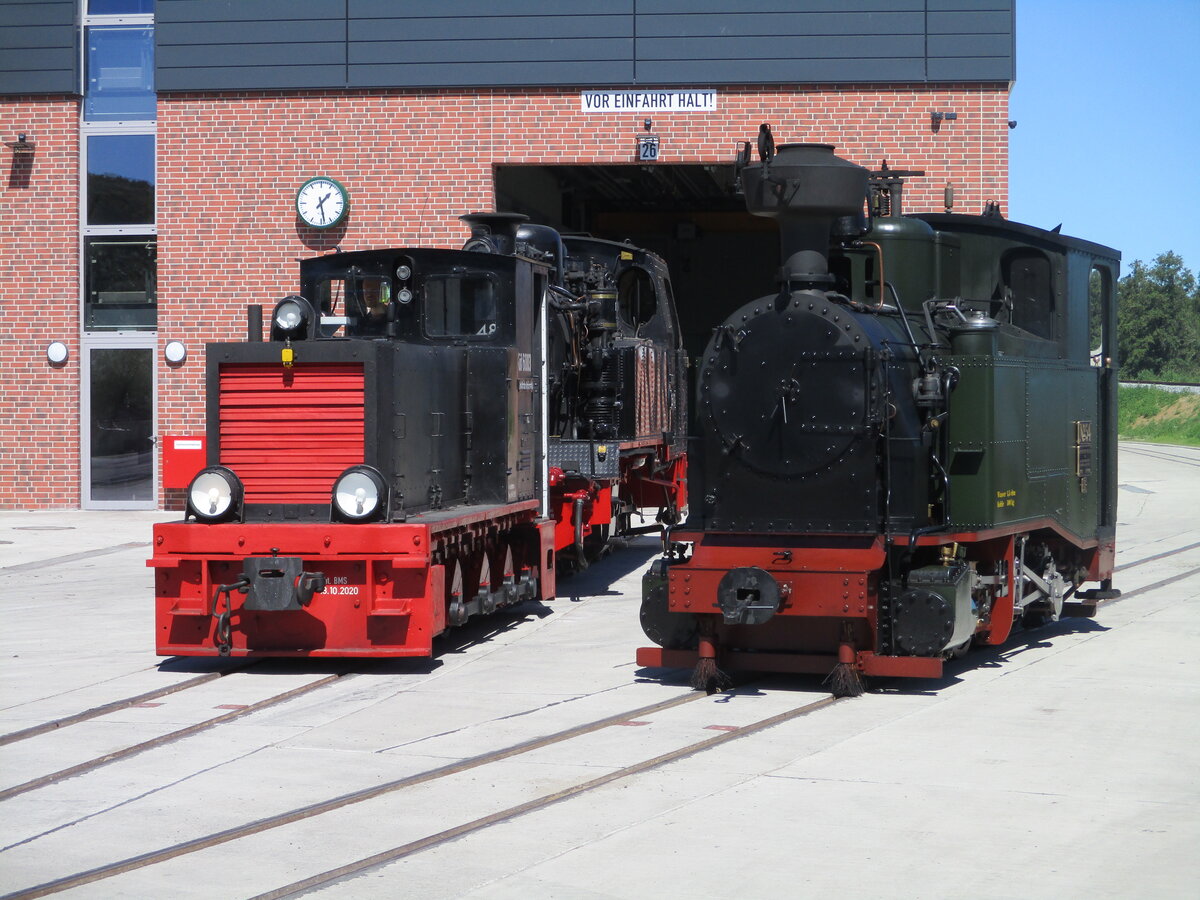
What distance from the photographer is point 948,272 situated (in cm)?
1010

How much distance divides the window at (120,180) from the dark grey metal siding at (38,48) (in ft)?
3.23

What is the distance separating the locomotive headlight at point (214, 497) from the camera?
9766mm

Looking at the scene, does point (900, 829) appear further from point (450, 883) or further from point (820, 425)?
point (820, 425)

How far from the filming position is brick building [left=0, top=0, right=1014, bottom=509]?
68.1ft

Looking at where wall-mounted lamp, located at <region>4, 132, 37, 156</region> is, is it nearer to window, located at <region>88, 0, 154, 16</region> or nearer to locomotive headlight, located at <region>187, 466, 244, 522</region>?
window, located at <region>88, 0, 154, 16</region>

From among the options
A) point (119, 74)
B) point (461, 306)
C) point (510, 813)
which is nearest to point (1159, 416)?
point (119, 74)

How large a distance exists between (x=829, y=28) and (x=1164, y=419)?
4474 centimetres

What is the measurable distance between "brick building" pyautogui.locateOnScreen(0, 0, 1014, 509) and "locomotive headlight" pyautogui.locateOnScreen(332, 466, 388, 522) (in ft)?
41.1

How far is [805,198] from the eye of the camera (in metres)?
9.03

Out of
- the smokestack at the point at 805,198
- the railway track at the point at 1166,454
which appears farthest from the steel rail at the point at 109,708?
the railway track at the point at 1166,454

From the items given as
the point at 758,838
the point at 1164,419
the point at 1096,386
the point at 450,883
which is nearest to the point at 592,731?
the point at 758,838

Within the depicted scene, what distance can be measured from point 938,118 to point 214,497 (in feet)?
45.7

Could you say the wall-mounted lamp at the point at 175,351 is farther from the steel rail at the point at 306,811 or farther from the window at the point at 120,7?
the steel rail at the point at 306,811

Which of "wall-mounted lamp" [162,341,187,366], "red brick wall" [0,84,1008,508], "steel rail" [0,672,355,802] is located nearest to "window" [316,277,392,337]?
"steel rail" [0,672,355,802]
